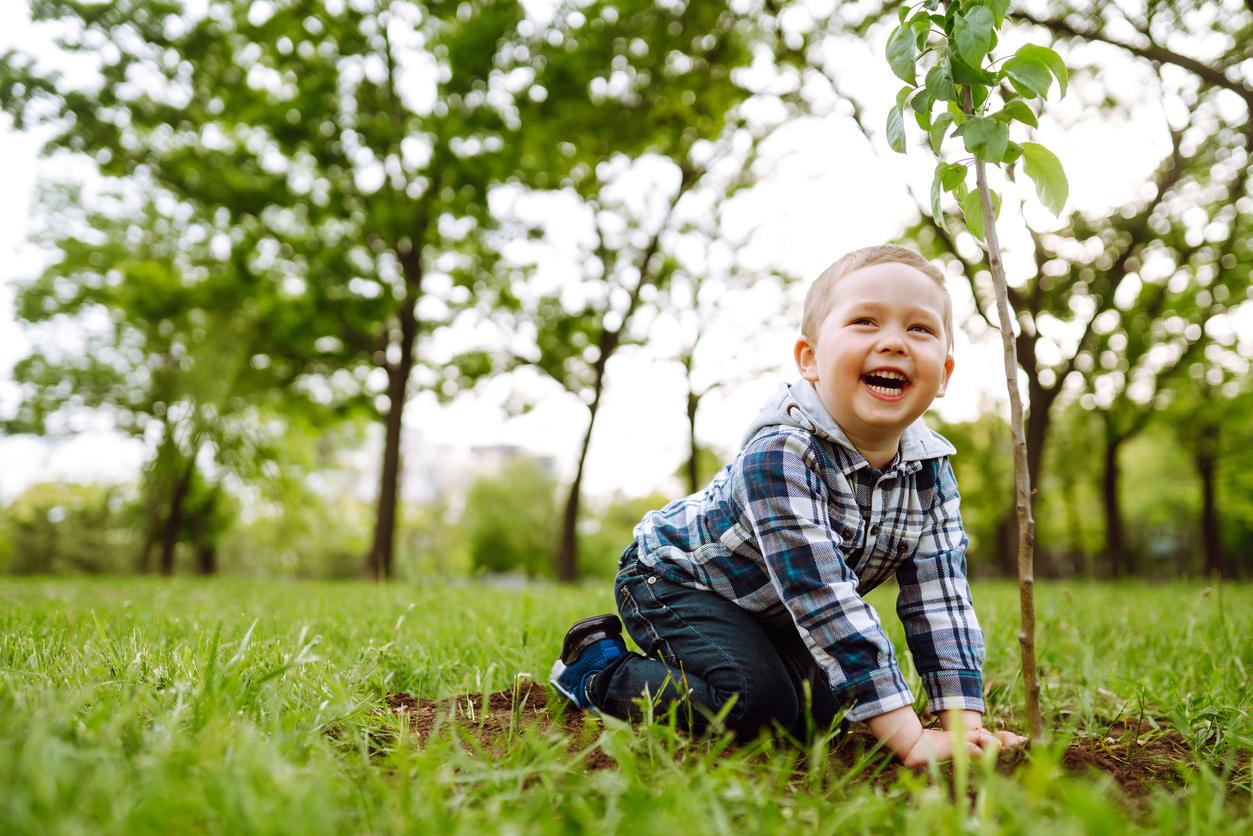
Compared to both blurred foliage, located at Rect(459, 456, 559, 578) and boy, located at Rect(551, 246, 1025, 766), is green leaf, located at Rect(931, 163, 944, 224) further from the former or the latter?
blurred foliage, located at Rect(459, 456, 559, 578)

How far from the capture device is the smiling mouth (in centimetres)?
194

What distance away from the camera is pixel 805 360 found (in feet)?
7.22

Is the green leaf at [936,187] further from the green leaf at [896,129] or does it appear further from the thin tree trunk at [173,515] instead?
the thin tree trunk at [173,515]

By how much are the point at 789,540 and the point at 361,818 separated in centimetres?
107

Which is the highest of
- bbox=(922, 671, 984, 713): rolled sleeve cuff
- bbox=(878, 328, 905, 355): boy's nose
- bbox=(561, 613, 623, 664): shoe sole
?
bbox=(878, 328, 905, 355): boy's nose

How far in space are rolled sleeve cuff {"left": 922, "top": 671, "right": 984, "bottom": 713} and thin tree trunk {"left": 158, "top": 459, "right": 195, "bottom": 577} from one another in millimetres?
13916

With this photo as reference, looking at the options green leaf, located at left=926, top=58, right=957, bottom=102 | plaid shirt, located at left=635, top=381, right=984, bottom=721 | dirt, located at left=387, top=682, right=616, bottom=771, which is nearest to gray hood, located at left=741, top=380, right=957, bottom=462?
plaid shirt, located at left=635, top=381, right=984, bottom=721

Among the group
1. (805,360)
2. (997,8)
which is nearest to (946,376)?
(805,360)

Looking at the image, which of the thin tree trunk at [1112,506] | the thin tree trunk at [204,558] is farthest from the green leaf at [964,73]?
the thin tree trunk at [204,558]

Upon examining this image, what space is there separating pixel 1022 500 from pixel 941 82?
0.88 m

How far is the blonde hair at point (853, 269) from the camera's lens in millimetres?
2031

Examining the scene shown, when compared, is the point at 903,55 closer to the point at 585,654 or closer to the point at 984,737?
the point at 984,737

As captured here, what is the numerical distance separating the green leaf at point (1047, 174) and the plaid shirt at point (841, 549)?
2.25 ft

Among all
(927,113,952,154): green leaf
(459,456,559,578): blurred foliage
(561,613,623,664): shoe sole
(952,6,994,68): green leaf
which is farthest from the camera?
(459,456,559,578): blurred foliage
